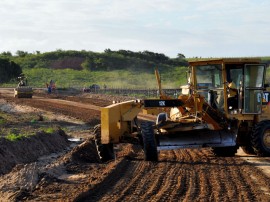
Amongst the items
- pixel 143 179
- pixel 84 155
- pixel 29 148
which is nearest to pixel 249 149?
pixel 84 155

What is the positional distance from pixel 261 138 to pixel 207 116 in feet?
5.49

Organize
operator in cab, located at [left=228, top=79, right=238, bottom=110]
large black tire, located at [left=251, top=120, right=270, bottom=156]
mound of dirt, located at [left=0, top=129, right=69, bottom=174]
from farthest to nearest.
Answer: operator in cab, located at [left=228, top=79, right=238, bottom=110]
large black tire, located at [left=251, top=120, right=270, bottom=156]
mound of dirt, located at [left=0, top=129, right=69, bottom=174]

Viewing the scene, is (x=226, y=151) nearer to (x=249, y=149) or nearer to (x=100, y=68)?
(x=249, y=149)

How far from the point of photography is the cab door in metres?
16.3

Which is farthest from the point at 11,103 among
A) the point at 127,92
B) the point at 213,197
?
the point at 213,197

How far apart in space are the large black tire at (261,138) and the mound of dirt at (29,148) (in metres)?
6.71

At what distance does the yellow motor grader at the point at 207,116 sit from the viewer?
Result: 50.1 feet

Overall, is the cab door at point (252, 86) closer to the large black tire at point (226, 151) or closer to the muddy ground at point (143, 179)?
the large black tire at point (226, 151)

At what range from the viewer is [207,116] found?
15.9 meters

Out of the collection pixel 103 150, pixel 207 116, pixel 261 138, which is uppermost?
pixel 207 116

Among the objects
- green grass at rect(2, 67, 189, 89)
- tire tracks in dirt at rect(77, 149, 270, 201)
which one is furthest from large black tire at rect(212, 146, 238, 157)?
green grass at rect(2, 67, 189, 89)

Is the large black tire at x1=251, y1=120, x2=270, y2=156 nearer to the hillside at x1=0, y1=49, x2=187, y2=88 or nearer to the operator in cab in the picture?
the operator in cab

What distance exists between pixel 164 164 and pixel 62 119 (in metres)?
18.6

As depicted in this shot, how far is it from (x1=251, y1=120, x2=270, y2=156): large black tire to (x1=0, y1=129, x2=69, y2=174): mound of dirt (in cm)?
671
